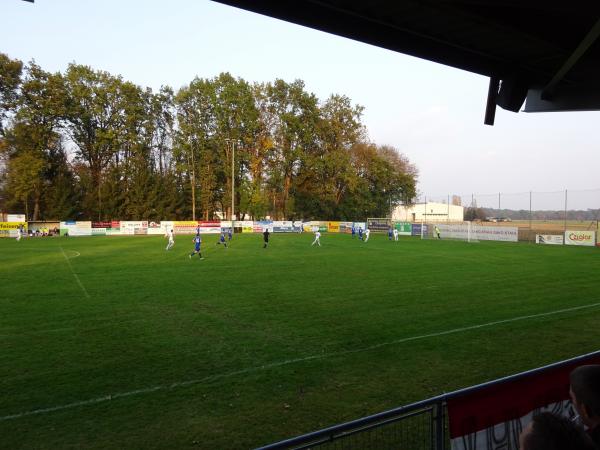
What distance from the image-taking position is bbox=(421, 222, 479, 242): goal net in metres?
47.8

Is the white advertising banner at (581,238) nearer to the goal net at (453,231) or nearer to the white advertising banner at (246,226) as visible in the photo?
the goal net at (453,231)

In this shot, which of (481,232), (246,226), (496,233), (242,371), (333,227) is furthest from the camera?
(333,227)

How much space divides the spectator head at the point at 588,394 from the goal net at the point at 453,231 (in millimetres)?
45762

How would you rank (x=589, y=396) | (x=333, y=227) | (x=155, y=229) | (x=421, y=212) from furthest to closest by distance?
(x=421, y=212) < (x=333, y=227) < (x=155, y=229) < (x=589, y=396)

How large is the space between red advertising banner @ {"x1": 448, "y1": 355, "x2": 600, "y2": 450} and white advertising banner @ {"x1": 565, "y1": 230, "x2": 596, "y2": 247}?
42289 millimetres

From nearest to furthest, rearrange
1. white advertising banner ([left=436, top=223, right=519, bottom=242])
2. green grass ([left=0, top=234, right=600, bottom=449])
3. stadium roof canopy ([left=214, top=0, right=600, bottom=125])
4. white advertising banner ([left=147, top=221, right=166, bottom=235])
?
1. stadium roof canopy ([left=214, top=0, right=600, bottom=125])
2. green grass ([left=0, top=234, right=600, bottom=449])
3. white advertising banner ([left=436, top=223, right=519, bottom=242])
4. white advertising banner ([left=147, top=221, right=166, bottom=235])

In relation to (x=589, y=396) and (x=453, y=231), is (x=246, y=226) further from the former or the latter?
(x=589, y=396)

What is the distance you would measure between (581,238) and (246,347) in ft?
132

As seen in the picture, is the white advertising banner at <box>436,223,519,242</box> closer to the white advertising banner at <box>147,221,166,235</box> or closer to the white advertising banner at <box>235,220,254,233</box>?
the white advertising banner at <box>235,220,254,233</box>

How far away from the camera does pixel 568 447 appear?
6.41 ft

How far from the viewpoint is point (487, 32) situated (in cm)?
646

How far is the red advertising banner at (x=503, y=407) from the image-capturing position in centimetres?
297

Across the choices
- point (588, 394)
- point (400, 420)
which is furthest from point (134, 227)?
point (588, 394)

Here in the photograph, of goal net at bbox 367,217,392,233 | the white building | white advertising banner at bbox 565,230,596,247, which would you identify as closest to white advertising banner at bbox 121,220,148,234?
goal net at bbox 367,217,392,233
